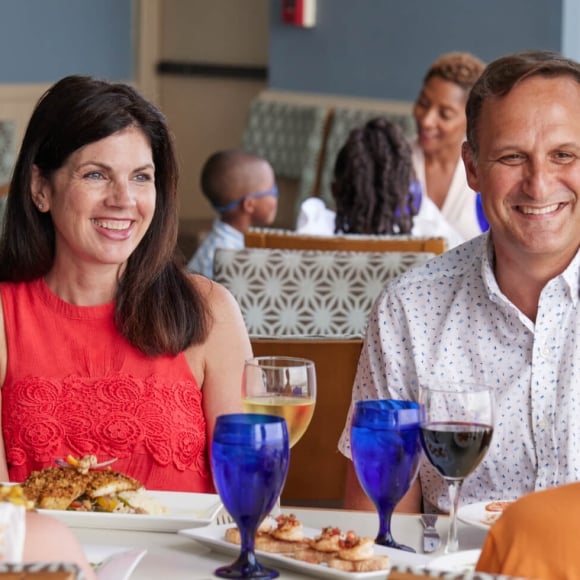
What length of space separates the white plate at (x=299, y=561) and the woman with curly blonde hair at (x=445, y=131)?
14.0 ft

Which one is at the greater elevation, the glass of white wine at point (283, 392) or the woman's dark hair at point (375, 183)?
the woman's dark hair at point (375, 183)

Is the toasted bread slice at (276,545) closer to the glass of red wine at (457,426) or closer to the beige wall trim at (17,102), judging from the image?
the glass of red wine at (457,426)

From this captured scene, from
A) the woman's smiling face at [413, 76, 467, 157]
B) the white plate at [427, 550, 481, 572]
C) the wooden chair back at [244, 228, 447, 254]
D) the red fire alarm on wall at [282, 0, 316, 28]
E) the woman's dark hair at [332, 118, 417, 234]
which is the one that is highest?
the red fire alarm on wall at [282, 0, 316, 28]

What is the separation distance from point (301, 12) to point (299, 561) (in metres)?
6.86

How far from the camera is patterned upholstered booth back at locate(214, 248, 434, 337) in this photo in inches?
127

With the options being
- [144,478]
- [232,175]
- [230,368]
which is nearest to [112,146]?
[230,368]

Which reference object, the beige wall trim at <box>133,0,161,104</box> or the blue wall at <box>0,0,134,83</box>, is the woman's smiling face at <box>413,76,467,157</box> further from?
the beige wall trim at <box>133,0,161,104</box>

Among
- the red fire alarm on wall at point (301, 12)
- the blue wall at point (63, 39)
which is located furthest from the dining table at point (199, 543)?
the red fire alarm on wall at point (301, 12)

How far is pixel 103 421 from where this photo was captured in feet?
7.40

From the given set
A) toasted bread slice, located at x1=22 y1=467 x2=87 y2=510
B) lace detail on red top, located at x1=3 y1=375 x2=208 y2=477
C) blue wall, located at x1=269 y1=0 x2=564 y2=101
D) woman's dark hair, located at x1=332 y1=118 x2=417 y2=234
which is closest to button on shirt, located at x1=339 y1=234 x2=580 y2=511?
lace detail on red top, located at x1=3 y1=375 x2=208 y2=477

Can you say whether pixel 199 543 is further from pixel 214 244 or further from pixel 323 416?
pixel 214 244

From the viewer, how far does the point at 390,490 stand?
61.7 inches

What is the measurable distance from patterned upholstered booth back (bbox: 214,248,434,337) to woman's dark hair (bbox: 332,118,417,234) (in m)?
1.19

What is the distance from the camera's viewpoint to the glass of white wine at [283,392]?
1751mm
